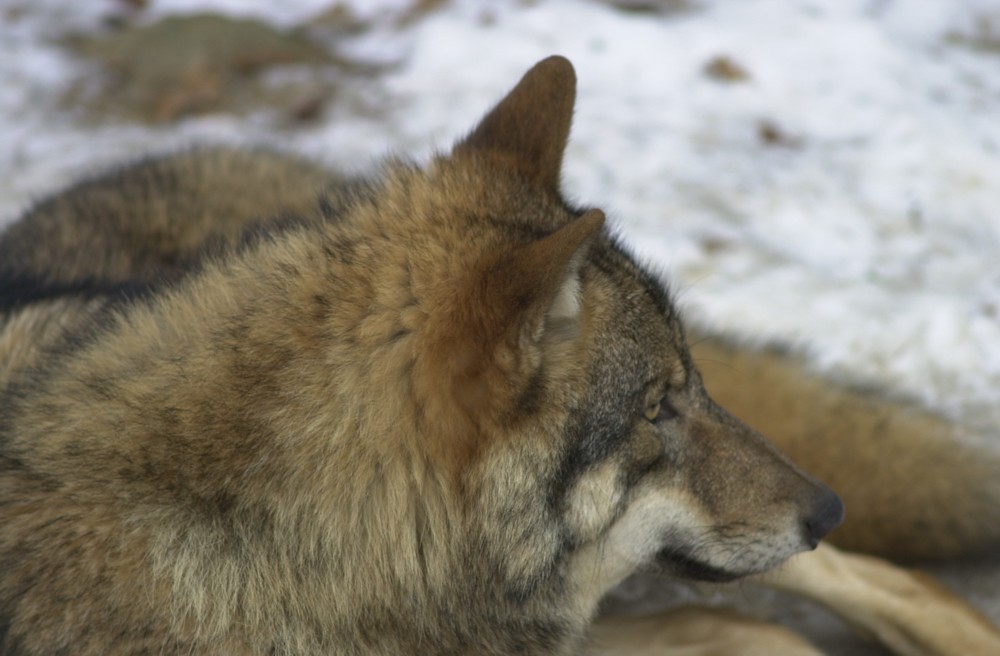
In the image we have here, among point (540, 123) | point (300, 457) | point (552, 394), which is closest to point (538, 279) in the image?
point (552, 394)

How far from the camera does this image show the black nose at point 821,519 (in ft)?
8.47

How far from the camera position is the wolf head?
214 centimetres

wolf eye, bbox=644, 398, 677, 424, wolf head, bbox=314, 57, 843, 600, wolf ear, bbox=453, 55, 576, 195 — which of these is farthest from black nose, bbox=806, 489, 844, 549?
wolf ear, bbox=453, 55, 576, 195

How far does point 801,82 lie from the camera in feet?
20.8

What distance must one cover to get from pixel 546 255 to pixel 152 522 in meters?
1.14

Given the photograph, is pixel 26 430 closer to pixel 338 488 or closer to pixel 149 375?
pixel 149 375

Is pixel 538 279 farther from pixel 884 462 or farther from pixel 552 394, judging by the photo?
pixel 884 462

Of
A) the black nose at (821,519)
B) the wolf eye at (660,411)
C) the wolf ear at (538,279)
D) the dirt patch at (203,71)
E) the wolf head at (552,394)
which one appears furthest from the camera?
the dirt patch at (203,71)

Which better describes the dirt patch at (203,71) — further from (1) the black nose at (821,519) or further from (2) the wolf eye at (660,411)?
(1) the black nose at (821,519)

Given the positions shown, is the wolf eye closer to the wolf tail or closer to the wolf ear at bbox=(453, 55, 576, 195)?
the wolf ear at bbox=(453, 55, 576, 195)

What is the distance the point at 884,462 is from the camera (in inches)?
126

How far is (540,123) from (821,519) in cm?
135

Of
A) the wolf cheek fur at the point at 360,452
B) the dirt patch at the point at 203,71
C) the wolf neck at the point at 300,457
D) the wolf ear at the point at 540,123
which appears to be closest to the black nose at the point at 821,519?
the wolf cheek fur at the point at 360,452

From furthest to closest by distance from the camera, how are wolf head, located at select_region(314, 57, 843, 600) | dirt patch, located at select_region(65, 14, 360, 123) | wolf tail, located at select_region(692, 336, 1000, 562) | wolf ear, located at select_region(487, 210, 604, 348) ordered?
dirt patch, located at select_region(65, 14, 360, 123), wolf tail, located at select_region(692, 336, 1000, 562), wolf head, located at select_region(314, 57, 843, 600), wolf ear, located at select_region(487, 210, 604, 348)
